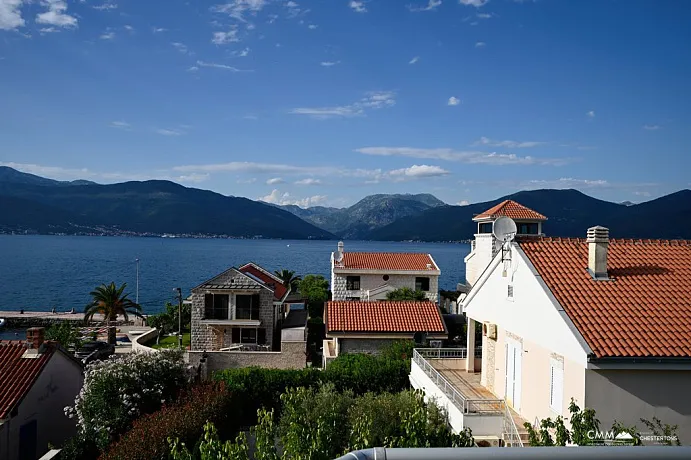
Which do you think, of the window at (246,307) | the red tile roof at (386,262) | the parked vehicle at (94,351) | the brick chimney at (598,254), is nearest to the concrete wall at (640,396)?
the brick chimney at (598,254)

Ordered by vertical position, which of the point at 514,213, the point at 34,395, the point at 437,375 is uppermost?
the point at 514,213

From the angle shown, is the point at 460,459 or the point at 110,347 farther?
the point at 110,347

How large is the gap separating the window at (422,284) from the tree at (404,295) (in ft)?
5.77

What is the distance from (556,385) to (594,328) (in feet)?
6.04

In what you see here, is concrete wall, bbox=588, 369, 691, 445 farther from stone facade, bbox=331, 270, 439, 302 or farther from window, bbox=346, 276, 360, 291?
window, bbox=346, 276, 360, 291

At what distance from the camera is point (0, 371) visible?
72.5ft

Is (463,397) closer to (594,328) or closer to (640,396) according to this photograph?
(594,328)

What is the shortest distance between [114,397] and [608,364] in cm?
1853

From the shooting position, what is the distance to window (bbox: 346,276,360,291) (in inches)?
2213

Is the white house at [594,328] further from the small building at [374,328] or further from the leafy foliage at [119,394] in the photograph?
the leafy foliage at [119,394]

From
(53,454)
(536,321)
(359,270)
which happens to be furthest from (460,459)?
(359,270)

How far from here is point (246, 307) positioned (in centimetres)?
4150

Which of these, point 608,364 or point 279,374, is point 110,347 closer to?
point 279,374

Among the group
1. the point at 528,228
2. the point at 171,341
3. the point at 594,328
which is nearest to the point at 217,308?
the point at 171,341
